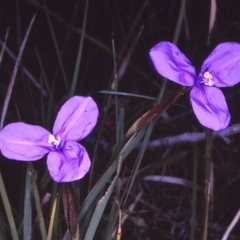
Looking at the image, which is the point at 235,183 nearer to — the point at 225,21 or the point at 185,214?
the point at 185,214

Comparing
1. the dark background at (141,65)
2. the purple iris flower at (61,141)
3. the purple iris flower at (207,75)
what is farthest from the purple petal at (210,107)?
the dark background at (141,65)

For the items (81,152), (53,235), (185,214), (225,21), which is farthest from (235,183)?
(81,152)

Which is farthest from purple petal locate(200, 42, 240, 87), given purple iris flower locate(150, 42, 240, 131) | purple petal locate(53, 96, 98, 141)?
purple petal locate(53, 96, 98, 141)

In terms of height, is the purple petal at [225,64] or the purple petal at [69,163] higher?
the purple petal at [225,64]

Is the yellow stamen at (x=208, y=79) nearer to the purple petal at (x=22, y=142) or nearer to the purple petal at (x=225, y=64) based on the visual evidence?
the purple petal at (x=225, y=64)

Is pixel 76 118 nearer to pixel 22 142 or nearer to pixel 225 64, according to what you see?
pixel 22 142
